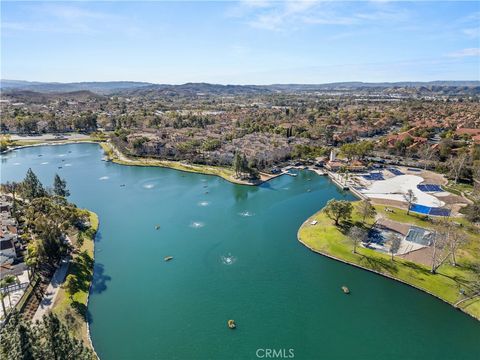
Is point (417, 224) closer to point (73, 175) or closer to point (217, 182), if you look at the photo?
point (217, 182)

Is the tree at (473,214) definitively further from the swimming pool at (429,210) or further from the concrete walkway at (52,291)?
the concrete walkway at (52,291)

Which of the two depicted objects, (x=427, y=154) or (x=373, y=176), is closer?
(x=373, y=176)

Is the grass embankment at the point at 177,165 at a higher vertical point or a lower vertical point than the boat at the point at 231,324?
higher

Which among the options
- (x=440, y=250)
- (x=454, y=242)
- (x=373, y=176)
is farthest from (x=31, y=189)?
(x=373, y=176)

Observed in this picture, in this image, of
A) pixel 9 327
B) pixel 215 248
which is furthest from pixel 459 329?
pixel 9 327

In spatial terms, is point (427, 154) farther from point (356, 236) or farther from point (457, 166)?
point (356, 236)

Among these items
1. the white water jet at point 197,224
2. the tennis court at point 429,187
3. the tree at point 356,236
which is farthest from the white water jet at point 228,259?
the tennis court at point 429,187
